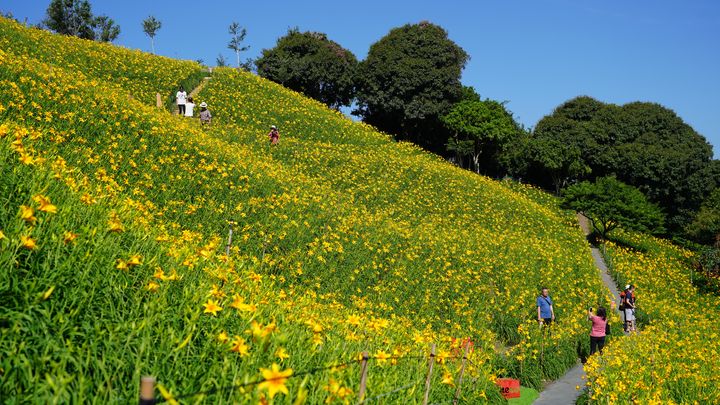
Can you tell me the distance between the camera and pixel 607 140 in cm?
4447

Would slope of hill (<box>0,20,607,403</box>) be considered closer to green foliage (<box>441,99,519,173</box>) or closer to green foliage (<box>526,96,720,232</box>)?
green foliage (<box>441,99,519,173</box>)

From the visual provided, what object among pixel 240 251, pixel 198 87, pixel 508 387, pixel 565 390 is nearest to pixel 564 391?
pixel 565 390

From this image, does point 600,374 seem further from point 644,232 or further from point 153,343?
point 644,232

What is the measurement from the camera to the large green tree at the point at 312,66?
152 ft

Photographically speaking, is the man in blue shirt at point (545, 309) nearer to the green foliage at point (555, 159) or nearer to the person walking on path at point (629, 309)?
the person walking on path at point (629, 309)

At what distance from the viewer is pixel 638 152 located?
137 feet

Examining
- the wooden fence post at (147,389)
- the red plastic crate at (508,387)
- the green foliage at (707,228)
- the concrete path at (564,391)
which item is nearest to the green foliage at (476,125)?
the green foliage at (707,228)

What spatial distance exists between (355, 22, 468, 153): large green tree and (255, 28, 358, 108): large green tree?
8.60ft

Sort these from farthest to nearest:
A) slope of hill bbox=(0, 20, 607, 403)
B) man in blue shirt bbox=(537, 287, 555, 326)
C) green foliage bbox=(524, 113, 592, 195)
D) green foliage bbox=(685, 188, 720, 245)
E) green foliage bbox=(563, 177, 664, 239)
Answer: green foliage bbox=(524, 113, 592, 195), green foliage bbox=(685, 188, 720, 245), green foliage bbox=(563, 177, 664, 239), man in blue shirt bbox=(537, 287, 555, 326), slope of hill bbox=(0, 20, 607, 403)

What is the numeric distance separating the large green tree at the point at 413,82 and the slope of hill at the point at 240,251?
335 inches

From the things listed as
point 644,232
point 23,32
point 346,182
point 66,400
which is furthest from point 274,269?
point 644,232

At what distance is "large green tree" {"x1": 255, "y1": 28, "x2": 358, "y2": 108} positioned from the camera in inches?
1820

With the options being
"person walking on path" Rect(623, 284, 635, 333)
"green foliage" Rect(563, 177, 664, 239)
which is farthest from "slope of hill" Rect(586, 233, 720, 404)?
"green foliage" Rect(563, 177, 664, 239)

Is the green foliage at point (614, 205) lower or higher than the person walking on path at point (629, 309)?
higher
